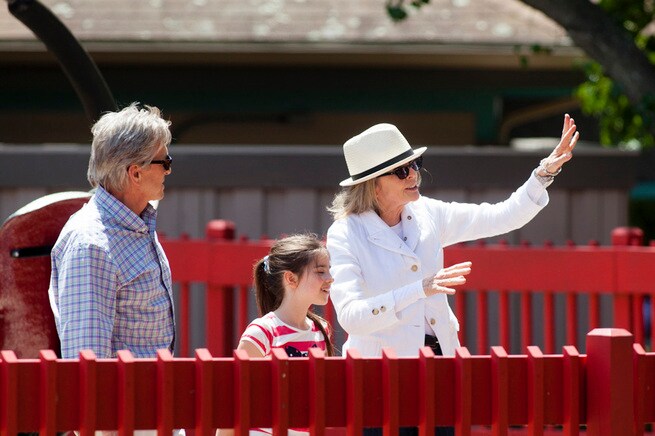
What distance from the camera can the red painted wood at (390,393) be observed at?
3.18m

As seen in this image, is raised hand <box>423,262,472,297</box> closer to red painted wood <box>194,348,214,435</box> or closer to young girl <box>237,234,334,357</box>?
young girl <box>237,234,334,357</box>

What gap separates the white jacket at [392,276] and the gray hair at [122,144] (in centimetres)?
89

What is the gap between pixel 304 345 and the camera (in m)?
4.02

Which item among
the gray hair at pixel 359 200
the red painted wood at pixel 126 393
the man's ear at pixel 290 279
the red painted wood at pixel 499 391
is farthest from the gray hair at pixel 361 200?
the red painted wood at pixel 126 393

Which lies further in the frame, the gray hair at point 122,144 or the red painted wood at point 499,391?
the gray hair at point 122,144

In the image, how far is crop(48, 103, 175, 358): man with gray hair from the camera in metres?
3.34

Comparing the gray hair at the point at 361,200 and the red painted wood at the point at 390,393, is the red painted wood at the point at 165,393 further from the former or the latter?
the gray hair at the point at 361,200

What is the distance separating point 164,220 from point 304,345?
394 cm

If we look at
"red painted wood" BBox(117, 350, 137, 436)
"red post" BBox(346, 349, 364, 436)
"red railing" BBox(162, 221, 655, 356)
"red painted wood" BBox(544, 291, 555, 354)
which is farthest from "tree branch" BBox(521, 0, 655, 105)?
"red painted wood" BBox(117, 350, 137, 436)

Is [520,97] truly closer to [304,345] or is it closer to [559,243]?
[559,243]

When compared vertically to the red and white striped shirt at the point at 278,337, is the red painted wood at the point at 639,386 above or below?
below

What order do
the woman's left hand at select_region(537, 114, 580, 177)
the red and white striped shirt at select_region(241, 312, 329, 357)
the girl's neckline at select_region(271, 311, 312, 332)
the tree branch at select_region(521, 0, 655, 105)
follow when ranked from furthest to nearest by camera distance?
the tree branch at select_region(521, 0, 655, 105), the woman's left hand at select_region(537, 114, 580, 177), the girl's neckline at select_region(271, 311, 312, 332), the red and white striped shirt at select_region(241, 312, 329, 357)

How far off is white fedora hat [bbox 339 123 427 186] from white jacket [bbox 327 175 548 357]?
0.15 meters


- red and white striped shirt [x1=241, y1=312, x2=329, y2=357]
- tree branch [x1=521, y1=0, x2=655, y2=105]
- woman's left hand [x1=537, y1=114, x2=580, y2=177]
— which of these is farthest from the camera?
tree branch [x1=521, y1=0, x2=655, y2=105]
